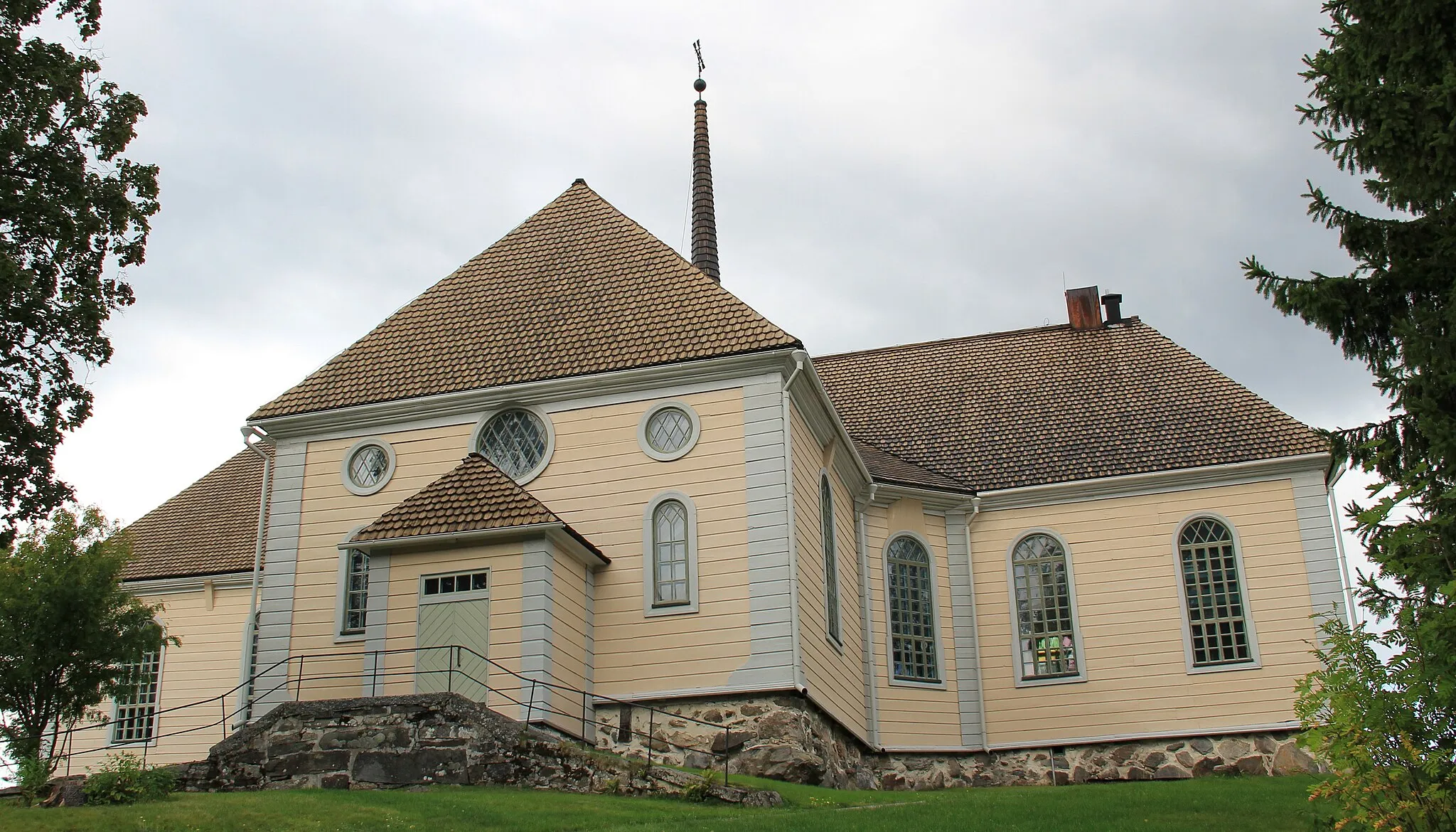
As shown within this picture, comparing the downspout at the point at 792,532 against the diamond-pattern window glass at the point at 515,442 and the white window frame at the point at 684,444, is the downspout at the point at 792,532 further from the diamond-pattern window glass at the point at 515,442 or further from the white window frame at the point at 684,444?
the diamond-pattern window glass at the point at 515,442

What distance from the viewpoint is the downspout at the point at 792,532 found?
→ 65.7 feet

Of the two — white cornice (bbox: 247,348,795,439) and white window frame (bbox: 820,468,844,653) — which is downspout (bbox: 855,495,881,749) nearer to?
white window frame (bbox: 820,468,844,653)

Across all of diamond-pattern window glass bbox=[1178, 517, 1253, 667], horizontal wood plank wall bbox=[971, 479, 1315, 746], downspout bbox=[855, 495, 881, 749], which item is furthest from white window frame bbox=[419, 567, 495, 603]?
diamond-pattern window glass bbox=[1178, 517, 1253, 667]

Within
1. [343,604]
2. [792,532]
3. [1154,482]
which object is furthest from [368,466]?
[1154,482]

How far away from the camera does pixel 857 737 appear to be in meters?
23.5

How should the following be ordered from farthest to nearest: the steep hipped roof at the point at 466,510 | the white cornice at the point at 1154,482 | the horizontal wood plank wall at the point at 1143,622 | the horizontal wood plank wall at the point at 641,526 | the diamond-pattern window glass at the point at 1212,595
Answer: the white cornice at the point at 1154,482, the diamond-pattern window glass at the point at 1212,595, the horizontal wood plank wall at the point at 1143,622, the horizontal wood plank wall at the point at 641,526, the steep hipped roof at the point at 466,510

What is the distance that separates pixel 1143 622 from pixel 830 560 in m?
6.50

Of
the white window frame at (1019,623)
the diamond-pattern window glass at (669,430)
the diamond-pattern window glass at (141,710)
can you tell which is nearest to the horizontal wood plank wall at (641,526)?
the diamond-pattern window glass at (669,430)

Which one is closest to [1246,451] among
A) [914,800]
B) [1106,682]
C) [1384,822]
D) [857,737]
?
[1106,682]

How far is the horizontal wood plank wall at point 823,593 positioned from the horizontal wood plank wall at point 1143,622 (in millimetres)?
3148

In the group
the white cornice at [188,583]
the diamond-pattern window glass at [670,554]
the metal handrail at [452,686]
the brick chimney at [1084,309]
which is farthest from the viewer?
the brick chimney at [1084,309]

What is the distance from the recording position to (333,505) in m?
23.1

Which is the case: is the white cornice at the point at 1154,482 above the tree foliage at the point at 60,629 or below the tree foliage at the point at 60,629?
above

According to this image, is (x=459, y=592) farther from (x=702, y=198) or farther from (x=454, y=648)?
(x=702, y=198)
